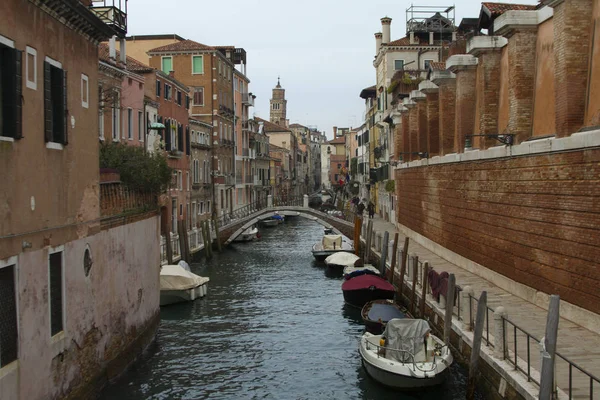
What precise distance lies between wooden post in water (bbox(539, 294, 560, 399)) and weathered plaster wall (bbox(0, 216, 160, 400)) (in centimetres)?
A: 629

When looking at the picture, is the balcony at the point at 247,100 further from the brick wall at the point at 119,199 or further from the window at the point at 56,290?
the window at the point at 56,290

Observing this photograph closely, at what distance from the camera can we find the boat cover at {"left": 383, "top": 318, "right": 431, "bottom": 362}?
13.0 metres

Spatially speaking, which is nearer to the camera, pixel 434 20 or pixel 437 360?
pixel 437 360

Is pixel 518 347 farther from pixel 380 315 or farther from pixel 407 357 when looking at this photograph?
pixel 380 315

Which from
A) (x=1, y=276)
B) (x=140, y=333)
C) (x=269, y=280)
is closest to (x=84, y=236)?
(x=1, y=276)

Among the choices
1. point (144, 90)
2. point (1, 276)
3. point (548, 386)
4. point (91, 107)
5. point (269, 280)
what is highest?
point (144, 90)

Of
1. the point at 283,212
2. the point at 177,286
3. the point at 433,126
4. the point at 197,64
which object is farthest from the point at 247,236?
the point at 177,286

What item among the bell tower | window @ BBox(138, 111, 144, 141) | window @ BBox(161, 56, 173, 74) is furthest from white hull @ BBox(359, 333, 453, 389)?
the bell tower

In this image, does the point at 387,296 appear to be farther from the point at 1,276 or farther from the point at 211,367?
the point at 1,276

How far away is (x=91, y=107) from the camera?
11.9 meters

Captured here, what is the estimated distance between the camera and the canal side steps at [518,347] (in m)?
9.09

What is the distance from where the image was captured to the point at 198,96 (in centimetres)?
4678

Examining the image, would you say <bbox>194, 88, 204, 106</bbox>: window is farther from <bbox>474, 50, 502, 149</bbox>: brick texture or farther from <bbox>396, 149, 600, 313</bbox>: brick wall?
<bbox>474, 50, 502, 149</bbox>: brick texture

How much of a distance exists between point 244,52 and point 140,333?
140 ft
